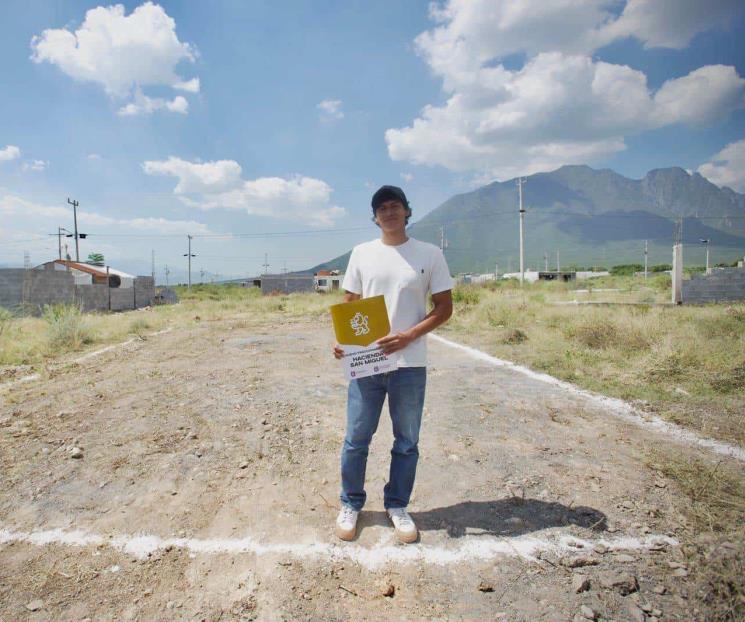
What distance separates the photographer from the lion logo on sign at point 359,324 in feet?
6.94

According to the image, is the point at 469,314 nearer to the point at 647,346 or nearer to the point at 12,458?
the point at 647,346

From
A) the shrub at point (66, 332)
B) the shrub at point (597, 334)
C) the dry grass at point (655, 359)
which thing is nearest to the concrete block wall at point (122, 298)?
the shrub at point (66, 332)

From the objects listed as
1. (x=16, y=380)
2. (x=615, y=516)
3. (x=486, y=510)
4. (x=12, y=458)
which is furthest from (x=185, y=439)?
(x=16, y=380)

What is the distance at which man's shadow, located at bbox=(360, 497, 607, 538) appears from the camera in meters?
2.36

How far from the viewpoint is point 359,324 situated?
2125 millimetres

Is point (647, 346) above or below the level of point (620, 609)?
above

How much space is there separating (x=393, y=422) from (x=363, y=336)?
505 mm

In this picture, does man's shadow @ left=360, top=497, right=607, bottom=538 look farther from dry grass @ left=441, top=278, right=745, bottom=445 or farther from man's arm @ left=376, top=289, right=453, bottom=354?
dry grass @ left=441, top=278, right=745, bottom=445

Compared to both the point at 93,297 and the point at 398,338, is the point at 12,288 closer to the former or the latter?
the point at 93,297

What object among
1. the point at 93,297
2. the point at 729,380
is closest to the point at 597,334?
the point at 729,380

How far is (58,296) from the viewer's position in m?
18.2

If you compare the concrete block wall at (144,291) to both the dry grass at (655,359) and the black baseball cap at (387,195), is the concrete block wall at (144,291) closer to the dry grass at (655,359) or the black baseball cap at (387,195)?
the dry grass at (655,359)

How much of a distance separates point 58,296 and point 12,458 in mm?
18403

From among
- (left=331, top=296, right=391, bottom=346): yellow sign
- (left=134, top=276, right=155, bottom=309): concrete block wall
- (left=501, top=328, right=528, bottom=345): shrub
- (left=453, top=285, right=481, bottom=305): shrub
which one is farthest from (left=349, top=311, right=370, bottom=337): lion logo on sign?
(left=134, top=276, right=155, bottom=309): concrete block wall
